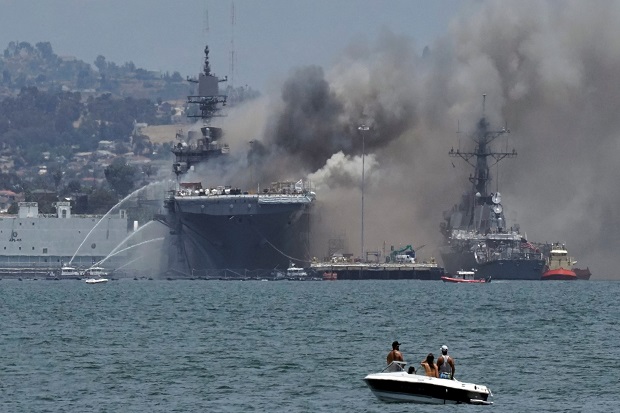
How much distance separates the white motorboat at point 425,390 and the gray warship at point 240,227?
114502 millimetres

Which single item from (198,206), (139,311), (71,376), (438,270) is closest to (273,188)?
(198,206)

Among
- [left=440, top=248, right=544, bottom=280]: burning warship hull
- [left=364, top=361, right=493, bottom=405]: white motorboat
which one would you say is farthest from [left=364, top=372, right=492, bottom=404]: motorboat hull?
[left=440, top=248, right=544, bottom=280]: burning warship hull

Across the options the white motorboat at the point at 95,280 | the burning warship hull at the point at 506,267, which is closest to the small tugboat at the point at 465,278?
the burning warship hull at the point at 506,267

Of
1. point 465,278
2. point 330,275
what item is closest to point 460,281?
point 465,278

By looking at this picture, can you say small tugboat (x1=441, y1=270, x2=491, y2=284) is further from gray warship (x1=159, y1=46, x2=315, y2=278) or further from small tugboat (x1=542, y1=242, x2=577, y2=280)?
gray warship (x1=159, y1=46, x2=315, y2=278)

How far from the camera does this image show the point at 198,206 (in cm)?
18112

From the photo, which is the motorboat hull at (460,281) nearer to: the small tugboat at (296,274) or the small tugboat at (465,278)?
the small tugboat at (465,278)

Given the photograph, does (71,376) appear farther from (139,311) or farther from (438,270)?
(438,270)

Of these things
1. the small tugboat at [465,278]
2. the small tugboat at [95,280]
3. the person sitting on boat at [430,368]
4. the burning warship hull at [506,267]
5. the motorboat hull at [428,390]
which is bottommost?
the motorboat hull at [428,390]

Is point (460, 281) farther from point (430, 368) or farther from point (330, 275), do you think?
point (430, 368)

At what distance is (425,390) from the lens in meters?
60.9

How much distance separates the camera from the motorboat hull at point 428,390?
60.7 m

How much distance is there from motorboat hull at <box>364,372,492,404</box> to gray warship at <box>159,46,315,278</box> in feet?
376

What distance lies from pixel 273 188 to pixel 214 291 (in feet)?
101
